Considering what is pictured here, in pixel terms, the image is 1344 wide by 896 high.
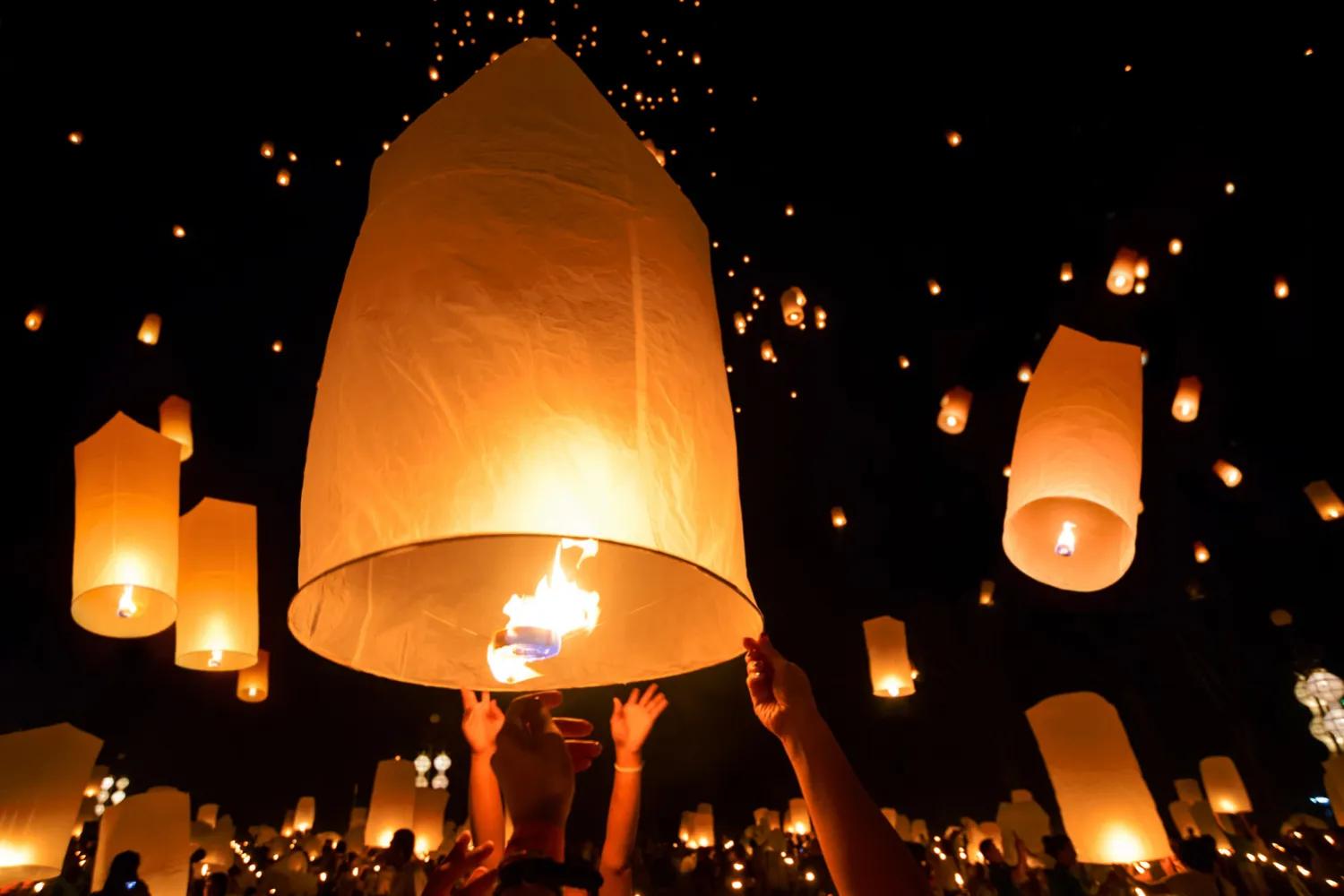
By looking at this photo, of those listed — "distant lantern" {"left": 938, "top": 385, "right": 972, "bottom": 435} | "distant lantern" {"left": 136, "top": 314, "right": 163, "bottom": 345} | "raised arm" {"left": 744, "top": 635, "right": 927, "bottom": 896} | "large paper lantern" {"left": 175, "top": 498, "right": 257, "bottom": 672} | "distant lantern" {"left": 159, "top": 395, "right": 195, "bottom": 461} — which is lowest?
"raised arm" {"left": 744, "top": 635, "right": 927, "bottom": 896}

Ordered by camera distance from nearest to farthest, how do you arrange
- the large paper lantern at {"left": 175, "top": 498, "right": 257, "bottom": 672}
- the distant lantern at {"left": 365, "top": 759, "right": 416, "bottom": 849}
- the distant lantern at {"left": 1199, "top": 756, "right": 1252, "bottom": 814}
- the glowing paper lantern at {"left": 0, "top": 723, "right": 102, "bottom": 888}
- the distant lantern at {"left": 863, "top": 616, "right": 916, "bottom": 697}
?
the glowing paper lantern at {"left": 0, "top": 723, "right": 102, "bottom": 888}, the large paper lantern at {"left": 175, "top": 498, "right": 257, "bottom": 672}, the distant lantern at {"left": 863, "top": 616, "right": 916, "bottom": 697}, the distant lantern at {"left": 365, "top": 759, "right": 416, "bottom": 849}, the distant lantern at {"left": 1199, "top": 756, "right": 1252, "bottom": 814}

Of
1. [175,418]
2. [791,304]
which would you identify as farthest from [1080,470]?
[175,418]

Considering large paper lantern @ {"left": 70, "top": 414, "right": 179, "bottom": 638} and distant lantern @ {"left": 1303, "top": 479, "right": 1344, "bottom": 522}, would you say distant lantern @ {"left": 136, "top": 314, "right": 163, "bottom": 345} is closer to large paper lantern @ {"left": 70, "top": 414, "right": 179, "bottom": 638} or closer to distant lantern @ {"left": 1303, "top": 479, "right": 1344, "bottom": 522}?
large paper lantern @ {"left": 70, "top": 414, "right": 179, "bottom": 638}

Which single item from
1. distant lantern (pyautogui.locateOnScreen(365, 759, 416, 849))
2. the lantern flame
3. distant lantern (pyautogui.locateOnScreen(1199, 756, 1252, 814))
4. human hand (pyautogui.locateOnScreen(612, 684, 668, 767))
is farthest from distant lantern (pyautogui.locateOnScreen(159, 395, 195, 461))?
distant lantern (pyautogui.locateOnScreen(1199, 756, 1252, 814))

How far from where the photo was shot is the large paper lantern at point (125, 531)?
2809 millimetres

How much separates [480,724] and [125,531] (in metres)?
1.76

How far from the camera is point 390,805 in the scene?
755cm

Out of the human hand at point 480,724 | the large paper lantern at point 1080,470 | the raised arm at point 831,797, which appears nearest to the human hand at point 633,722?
the human hand at point 480,724

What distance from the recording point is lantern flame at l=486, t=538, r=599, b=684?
108 centimetres

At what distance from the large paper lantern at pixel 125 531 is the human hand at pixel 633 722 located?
6.35 feet

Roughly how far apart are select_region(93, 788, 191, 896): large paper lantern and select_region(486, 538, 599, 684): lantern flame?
3279 millimetres

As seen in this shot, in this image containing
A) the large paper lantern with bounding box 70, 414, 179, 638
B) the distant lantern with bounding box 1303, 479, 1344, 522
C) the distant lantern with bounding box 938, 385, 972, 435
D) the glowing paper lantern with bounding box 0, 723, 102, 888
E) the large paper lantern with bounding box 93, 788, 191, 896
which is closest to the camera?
the large paper lantern with bounding box 70, 414, 179, 638

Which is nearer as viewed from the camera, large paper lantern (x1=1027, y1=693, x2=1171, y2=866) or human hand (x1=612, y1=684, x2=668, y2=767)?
human hand (x1=612, y1=684, x2=668, y2=767)

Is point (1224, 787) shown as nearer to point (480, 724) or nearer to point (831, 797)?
point (480, 724)
